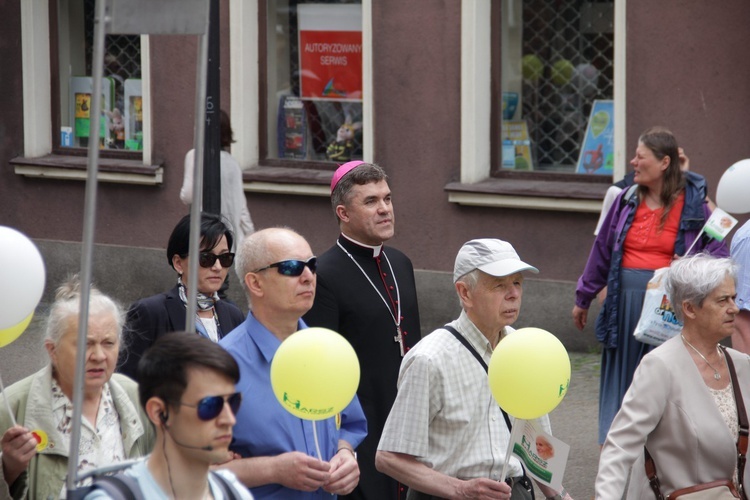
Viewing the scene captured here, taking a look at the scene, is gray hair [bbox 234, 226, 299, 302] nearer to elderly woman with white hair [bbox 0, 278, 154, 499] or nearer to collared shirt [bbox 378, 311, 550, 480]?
elderly woman with white hair [bbox 0, 278, 154, 499]

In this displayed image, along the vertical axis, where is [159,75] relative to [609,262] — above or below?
above

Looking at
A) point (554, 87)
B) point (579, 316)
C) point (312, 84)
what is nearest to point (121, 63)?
point (312, 84)

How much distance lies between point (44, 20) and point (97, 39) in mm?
11505

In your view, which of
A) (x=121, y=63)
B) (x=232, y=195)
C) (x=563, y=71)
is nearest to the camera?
(x=232, y=195)

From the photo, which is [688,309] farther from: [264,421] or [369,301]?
[264,421]

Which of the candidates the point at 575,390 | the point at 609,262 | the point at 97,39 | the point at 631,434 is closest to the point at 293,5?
the point at 575,390

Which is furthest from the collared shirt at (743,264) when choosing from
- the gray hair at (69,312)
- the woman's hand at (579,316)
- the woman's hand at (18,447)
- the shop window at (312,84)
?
the shop window at (312,84)

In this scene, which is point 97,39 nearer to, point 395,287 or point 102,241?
point 395,287

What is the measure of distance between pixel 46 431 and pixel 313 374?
0.94m

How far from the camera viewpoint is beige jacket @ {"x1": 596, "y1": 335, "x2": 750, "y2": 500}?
4.59 meters

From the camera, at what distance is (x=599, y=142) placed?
1117cm

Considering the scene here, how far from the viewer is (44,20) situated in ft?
46.2

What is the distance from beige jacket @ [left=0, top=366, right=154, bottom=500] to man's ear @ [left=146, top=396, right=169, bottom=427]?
3.80 feet

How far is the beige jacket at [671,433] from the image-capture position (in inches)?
181
